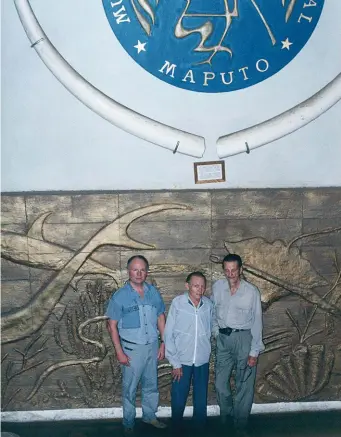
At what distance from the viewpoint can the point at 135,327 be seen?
4.94 metres

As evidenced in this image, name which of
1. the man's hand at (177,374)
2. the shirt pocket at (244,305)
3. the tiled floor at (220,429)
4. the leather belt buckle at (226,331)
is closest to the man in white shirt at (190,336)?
the man's hand at (177,374)

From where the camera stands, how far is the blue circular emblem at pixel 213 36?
4.97m

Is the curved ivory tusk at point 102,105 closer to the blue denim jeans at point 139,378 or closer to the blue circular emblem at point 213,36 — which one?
the blue circular emblem at point 213,36

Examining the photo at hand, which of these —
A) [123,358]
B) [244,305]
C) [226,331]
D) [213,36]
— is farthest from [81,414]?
[213,36]

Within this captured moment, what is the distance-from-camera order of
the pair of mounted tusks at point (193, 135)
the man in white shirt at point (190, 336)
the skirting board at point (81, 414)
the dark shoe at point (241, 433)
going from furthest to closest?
1. the skirting board at point (81, 414)
2. the dark shoe at point (241, 433)
3. the pair of mounted tusks at point (193, 135)
4. the man in white shirt at point (190, 336)

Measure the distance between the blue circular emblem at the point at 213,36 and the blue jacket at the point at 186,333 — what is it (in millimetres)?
1770

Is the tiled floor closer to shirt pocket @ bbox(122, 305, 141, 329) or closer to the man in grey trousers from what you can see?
the man in grey trousers

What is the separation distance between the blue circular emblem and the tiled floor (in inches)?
111

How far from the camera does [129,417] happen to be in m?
5.08

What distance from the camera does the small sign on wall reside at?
16.9ft

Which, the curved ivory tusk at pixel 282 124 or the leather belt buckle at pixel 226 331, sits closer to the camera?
the leather belt buckle at pixel 226 331

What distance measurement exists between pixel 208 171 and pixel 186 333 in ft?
4.38

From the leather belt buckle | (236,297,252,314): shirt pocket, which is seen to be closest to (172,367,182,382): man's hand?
the leather belt buckle

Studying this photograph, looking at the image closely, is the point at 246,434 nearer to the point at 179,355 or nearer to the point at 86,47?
the point at 179,355
